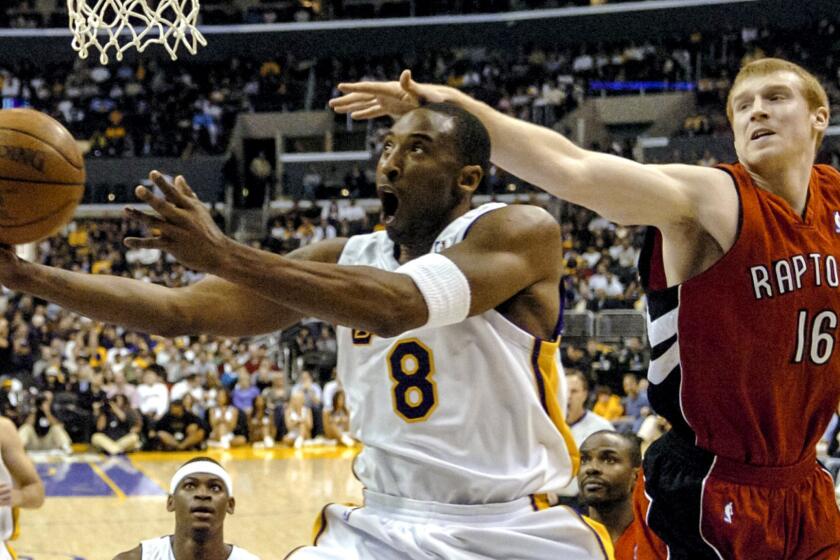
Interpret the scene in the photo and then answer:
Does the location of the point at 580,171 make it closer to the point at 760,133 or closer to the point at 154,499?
the point at 760,133

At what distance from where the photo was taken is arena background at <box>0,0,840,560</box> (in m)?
17.1

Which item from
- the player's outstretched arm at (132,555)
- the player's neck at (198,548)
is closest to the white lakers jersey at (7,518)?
the player's outstretched arm at (132,555)

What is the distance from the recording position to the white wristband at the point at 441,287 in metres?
2.76

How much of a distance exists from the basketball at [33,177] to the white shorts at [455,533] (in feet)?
3.63

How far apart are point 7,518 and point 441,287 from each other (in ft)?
12.2

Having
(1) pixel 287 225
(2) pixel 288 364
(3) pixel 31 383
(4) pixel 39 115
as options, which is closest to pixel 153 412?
(3) pixel 31 383

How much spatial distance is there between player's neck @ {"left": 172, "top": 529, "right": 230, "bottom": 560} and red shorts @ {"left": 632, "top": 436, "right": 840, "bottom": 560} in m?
2.46

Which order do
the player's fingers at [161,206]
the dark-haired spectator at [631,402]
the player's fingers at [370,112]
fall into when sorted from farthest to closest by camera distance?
the dark-haired spectator at [631,402] → the player's fingers at [370,112] → the player's fingers at [161,206]

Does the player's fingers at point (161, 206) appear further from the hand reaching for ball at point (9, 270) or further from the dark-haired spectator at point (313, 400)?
the dark-haired spectator at point (313, 400)

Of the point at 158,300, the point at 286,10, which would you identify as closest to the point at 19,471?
the point at 158,300

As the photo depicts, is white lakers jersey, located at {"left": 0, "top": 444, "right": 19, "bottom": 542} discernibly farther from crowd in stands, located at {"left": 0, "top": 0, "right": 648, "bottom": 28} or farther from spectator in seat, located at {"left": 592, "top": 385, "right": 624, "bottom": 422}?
crowd in stands, located at {"left": 0, "top": 0, "right": 648, "bottom": 28}

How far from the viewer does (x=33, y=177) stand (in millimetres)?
3002

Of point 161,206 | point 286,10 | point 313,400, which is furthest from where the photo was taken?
point 286,10

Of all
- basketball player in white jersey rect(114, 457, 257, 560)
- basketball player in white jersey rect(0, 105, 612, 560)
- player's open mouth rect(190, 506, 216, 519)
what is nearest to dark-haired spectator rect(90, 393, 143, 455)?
basketball player in white jersey rect(114, 457, 257, 560)
